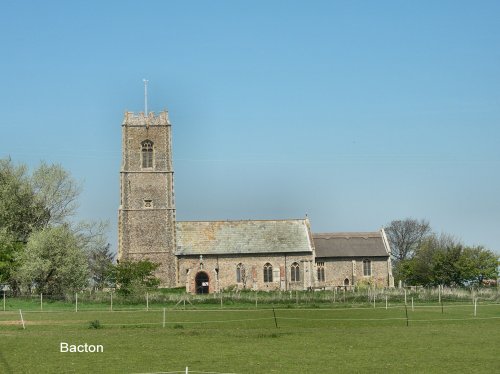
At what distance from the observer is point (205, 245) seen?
257ft

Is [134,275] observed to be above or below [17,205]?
below

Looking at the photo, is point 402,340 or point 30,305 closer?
point 402,340

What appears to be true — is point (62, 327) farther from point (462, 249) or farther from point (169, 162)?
point (462, 249)

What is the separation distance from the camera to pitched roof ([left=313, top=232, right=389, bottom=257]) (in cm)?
8150

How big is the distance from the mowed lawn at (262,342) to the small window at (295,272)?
33548mm

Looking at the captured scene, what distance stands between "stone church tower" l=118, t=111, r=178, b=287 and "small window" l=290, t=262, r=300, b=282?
1082 cm

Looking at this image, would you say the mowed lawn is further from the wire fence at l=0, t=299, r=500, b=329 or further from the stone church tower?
the stone church tower

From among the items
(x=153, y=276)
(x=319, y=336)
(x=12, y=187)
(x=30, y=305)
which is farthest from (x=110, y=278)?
(x=319, y=336)

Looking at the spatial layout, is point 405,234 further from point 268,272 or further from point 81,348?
point 81,348

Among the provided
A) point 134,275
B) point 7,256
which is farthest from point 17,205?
point 134,275

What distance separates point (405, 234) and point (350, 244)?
3722cm

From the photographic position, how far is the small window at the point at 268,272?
258ft

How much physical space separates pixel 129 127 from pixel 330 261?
22.4 metres

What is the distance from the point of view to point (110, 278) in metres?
69.3
